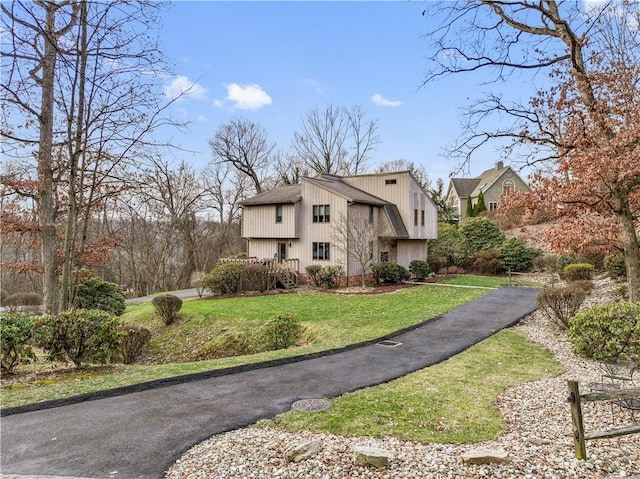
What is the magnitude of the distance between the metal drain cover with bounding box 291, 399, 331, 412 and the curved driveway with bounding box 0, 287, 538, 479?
0.15 metres

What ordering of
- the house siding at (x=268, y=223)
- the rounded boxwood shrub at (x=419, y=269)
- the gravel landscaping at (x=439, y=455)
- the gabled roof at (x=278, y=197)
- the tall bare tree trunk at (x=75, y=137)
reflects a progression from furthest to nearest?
the rounded boxwood shrub at (x=419, y=269), the gabled roof at (x=278, y=197), the house siding at (x=268, y=223), the tall bare tree trunk at (x=75, y=137), the gravel landscaping at (x=439, y=455)

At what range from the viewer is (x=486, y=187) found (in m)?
44.1

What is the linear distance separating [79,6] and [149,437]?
8.26 meters

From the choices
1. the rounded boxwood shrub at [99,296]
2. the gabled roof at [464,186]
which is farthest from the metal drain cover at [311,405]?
the gabled roof at [464,186]

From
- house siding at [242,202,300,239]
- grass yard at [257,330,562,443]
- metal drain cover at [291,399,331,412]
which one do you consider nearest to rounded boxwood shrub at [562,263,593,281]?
grass yard at [257,330,562,443]

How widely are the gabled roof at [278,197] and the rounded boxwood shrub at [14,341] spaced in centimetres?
1622

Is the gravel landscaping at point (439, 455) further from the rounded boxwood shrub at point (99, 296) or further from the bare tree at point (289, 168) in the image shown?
the bare tree at point (289, 168)

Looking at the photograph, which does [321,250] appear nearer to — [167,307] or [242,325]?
[242,325]

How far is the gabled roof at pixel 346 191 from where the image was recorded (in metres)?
21.5

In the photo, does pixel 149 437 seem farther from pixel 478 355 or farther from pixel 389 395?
pixel 478 355

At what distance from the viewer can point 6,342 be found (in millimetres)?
6953

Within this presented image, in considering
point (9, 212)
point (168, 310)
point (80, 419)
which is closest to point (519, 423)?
point (80, 419)

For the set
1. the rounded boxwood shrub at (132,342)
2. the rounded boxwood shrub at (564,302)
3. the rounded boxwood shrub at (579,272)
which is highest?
the rounded boxwood shrub at (579,272)

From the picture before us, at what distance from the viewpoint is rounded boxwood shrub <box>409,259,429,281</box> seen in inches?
946
